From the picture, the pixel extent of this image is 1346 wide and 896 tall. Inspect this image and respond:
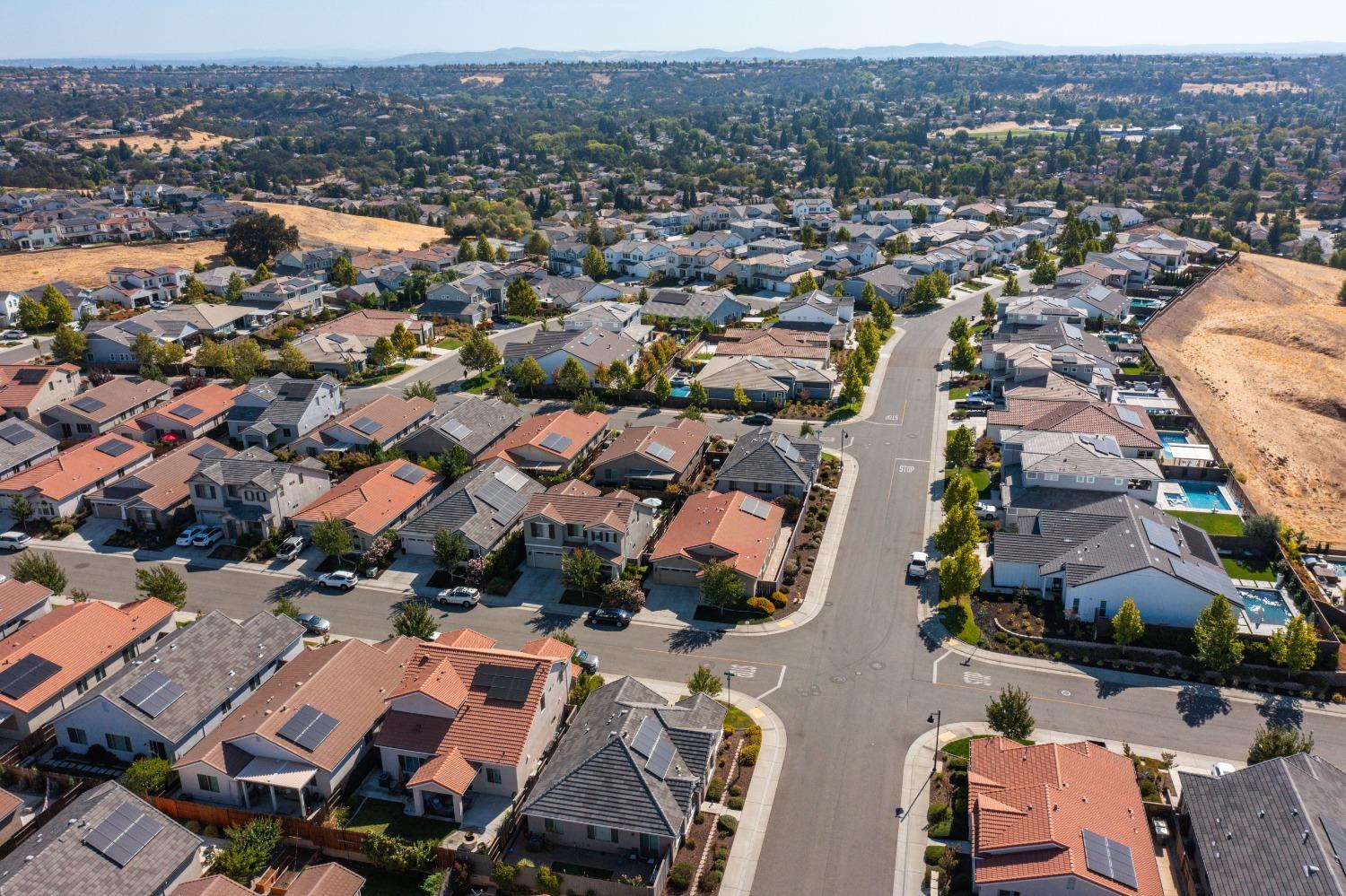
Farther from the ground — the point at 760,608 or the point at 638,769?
the point at 638,769

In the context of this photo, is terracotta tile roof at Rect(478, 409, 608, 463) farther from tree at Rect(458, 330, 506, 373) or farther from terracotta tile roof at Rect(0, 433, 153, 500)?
terracotta tile roof at Rect(0, 433, 153, 500)

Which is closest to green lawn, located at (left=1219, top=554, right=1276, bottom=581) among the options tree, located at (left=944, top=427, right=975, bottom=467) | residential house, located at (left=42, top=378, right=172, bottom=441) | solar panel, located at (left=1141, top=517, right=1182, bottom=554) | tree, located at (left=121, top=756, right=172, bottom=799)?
solar panel, located at (left=1141, top=517, right=1182, bottom=554)

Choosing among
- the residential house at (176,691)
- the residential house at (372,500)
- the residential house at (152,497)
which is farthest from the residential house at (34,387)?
the residential house at (176,691)

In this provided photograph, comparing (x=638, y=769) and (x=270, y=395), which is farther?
(x=270, y=395)

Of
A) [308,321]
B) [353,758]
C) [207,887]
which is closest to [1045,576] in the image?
[353,758]

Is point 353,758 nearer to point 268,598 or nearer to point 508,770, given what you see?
point 508,770

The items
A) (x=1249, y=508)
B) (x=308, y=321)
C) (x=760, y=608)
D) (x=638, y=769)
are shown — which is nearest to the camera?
(x=638, y=769)
